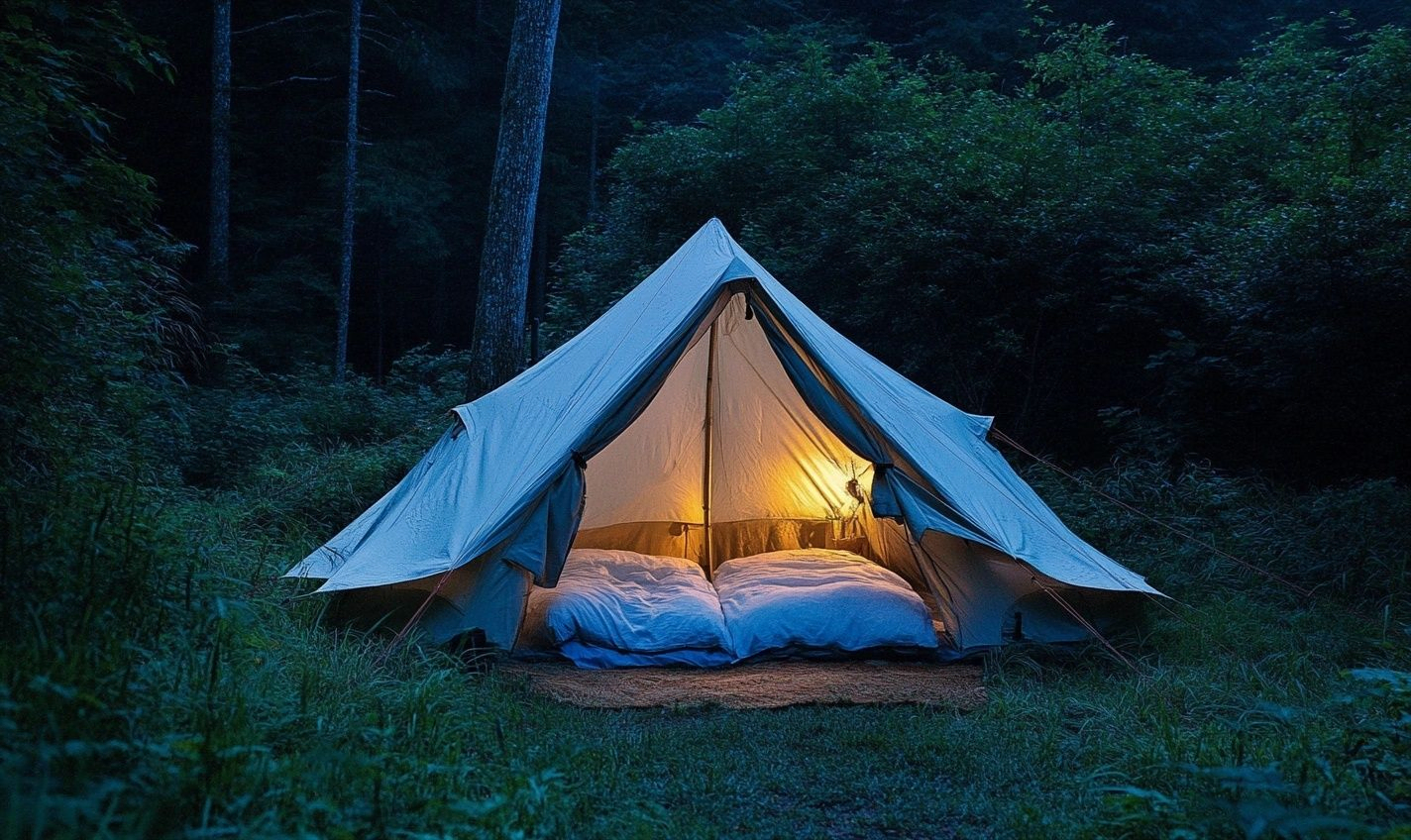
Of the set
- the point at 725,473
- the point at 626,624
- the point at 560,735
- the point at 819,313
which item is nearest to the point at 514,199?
the point at 725,473

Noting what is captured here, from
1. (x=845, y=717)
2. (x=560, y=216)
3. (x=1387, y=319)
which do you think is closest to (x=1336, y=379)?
(x=1387, y=319)

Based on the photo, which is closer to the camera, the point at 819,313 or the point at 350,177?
the point at 819,313

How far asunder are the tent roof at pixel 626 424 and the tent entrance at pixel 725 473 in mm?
808

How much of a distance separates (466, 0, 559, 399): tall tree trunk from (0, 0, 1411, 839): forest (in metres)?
0.27

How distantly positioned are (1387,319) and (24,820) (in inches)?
262

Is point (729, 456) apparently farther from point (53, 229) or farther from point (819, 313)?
point (53, 229)

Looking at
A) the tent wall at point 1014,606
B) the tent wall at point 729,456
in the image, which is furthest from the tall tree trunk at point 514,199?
the tent wall at point 1014,606

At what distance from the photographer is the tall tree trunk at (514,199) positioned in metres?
7.36

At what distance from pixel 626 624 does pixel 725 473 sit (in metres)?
1.66

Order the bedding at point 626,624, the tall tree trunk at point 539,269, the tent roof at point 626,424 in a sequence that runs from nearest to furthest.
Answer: the tent roof at point 626,424 → the bedding at point 626,624 → the tall tree trunk at point 539,269

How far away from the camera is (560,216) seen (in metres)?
17.2

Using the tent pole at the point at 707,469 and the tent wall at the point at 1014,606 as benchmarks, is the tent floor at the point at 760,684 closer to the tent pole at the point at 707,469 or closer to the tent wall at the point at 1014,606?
the tent wall at the point at 1014,606

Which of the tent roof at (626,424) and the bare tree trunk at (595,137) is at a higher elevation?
the bare tree trunk at (595,137)

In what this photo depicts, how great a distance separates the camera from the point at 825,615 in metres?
4.73
